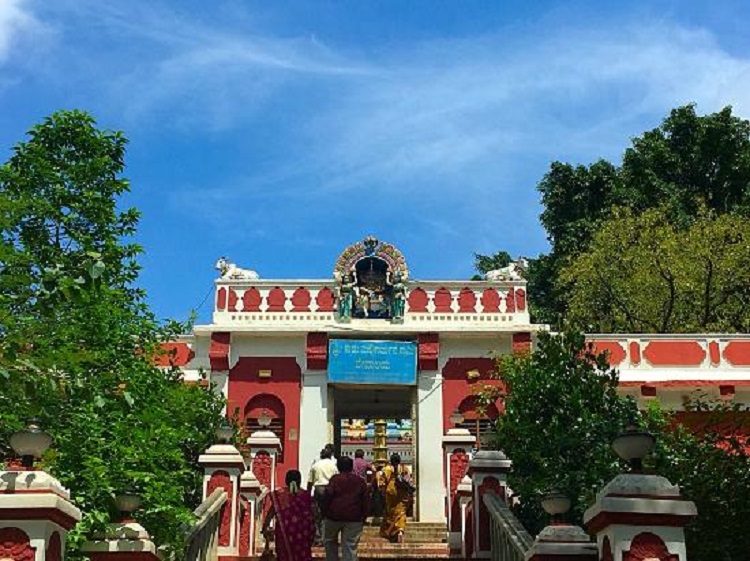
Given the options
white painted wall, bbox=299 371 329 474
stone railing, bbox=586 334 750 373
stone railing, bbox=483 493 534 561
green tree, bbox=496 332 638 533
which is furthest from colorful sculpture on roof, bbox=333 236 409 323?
stone railing, bbox=483 493 534 561

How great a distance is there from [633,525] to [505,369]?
12.9m

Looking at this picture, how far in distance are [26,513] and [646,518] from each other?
3968 mm

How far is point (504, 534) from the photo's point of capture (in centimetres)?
1062

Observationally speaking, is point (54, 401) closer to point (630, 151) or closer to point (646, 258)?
point (646, 258)

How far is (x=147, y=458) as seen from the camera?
10320mm

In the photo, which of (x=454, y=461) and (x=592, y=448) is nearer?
(x=592, y=448)

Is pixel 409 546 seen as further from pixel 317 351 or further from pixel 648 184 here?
pixel 648 184

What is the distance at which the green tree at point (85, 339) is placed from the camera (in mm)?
8406

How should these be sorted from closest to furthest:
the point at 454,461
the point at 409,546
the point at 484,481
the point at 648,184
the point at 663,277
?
the point at 484,481
the point at 409,546
the point at 454,461
the point at 663,277
the point at 648,184

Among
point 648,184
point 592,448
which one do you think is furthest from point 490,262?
point 592,448

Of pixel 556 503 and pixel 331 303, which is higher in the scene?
pixel 331 303

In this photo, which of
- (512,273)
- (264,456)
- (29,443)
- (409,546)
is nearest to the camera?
(29,443)

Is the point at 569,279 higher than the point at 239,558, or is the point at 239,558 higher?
the point at 569,279

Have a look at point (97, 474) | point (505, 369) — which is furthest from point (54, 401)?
point (505, 369)
